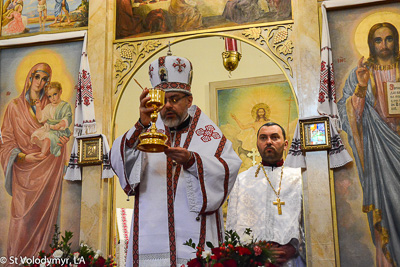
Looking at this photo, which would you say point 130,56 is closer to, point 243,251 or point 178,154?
point 178,154

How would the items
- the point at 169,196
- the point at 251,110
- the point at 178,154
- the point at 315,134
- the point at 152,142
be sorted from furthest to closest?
the point at 251,110 < the point at 315,134 < the point at 169,196 < the point at 178,154 < the point at 152,142

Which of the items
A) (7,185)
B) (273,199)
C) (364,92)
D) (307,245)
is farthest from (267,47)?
(7,185)

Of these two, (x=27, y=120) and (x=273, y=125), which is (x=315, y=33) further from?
(x=27, y=120)

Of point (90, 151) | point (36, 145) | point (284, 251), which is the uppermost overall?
point (36, 145)

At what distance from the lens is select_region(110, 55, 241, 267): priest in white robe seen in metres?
4.97

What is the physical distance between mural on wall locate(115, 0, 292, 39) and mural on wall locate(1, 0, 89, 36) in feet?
1.99

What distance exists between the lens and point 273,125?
7.97 meters

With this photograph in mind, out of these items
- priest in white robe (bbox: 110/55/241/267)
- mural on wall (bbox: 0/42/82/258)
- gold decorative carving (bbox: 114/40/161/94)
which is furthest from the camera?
gold decorative carving (bbox: 114/40/161/94)

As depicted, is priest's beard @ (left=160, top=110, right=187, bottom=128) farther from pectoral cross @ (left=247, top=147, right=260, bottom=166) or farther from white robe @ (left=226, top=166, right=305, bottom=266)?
pectoral cross @ (left=247, top=147, right=260, bottom=166)

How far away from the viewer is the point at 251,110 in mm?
8609

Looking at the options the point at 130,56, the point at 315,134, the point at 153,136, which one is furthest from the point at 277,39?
the point at 153,136

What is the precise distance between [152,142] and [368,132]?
11.9ft

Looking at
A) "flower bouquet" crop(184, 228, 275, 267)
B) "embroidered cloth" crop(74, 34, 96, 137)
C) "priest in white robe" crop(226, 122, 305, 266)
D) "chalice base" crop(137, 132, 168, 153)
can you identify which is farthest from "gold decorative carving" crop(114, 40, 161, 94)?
"flower bouquet" crop(184, 228, 275, 267)

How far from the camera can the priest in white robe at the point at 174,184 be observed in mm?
4973
